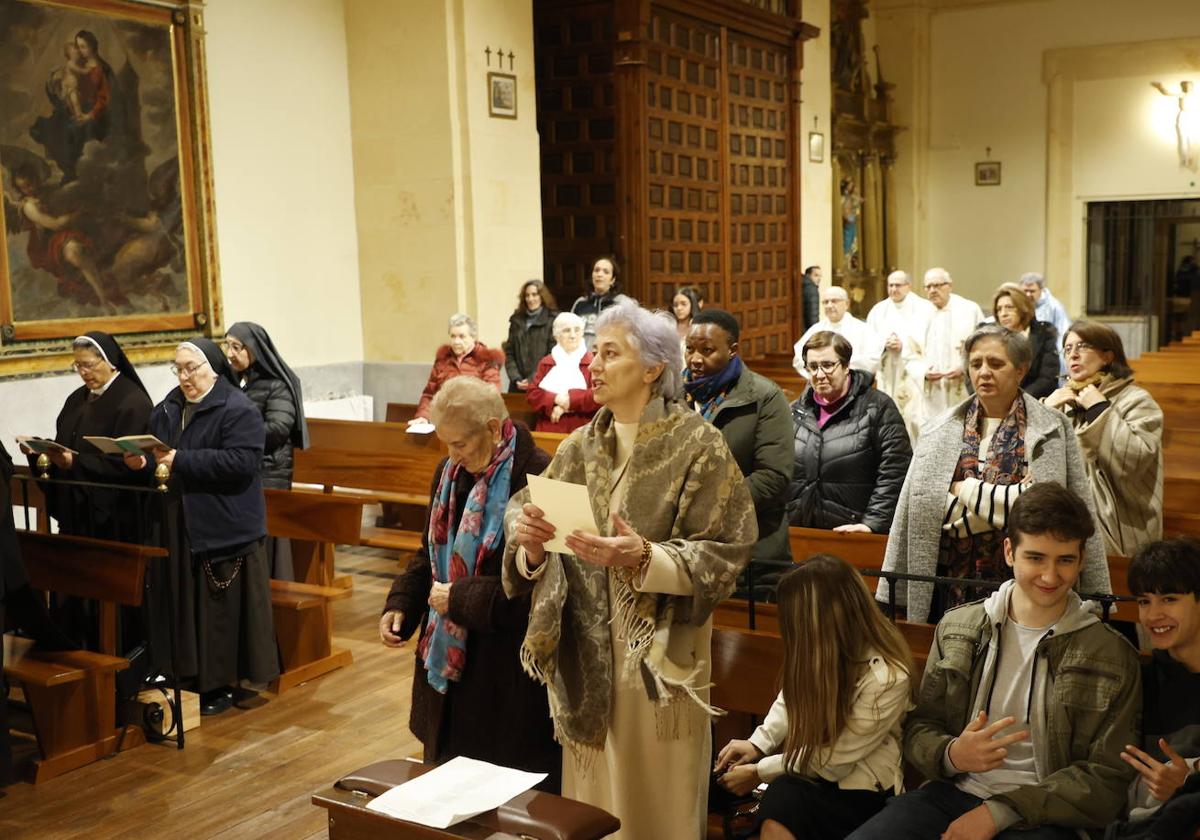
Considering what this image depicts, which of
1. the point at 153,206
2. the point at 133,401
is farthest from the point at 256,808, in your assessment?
the point at 153,206

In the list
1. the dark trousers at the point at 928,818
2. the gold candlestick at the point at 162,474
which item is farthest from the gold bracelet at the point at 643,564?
the gold candlestick at the point at 162,474

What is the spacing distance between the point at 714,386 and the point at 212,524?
244 cm

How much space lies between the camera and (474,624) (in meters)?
3.36

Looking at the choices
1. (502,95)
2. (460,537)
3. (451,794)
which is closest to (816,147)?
(502,95)

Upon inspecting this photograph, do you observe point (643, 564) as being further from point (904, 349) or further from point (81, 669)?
point (904, 349)

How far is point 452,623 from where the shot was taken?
347 centimetres

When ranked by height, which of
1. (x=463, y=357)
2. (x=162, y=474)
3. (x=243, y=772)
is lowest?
(x=243, y=772)

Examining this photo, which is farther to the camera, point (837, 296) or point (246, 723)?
point (837, 296)

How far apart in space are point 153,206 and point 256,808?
585 cm

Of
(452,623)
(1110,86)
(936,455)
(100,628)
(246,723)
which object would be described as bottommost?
(246,723)

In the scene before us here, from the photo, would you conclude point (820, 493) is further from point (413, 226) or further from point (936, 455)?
point (413, 226)

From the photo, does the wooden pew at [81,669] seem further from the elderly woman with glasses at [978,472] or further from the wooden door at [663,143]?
the wooden door at [663,143]

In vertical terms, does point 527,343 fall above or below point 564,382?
above

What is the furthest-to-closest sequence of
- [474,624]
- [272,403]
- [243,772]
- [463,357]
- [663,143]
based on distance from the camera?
1. [663,143]
2. [463,357]
3. [272,403]
4. [243,772]
5. [474,624]
